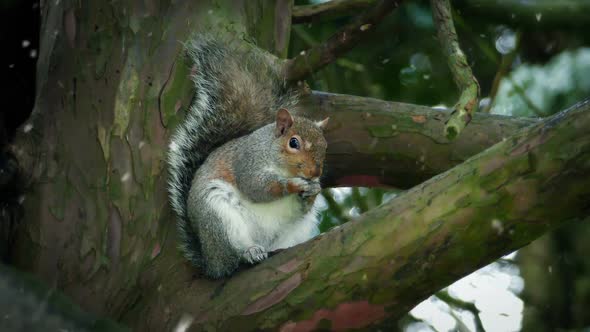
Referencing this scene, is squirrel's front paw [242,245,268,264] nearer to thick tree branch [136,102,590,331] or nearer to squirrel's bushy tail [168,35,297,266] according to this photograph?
squirrel's bushy tail [168,35,297,266]

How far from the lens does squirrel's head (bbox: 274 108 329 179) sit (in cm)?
200

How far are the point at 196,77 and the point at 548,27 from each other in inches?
58.0

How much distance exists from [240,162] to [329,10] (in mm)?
575

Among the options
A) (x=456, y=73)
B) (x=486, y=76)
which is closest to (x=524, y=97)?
(x=486, y=76)

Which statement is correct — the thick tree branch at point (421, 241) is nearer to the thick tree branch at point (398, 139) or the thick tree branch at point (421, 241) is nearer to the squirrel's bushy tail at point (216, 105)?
the squirrel's bushy tail at point (216, 105)

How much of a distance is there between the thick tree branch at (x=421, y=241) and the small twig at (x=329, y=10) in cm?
98

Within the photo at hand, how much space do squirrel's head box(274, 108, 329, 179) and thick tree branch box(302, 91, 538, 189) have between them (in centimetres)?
6

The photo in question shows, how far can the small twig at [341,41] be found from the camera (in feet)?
4.92

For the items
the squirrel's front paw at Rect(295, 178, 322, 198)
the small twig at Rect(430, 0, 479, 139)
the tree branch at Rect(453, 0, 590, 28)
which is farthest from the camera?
the tree branch at Rect(453, 0, 590, 28)

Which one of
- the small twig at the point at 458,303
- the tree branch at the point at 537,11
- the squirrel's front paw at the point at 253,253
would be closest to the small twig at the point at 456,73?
the squirrel's front paw at the point at 253,253

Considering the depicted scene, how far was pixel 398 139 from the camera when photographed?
2.00 meters

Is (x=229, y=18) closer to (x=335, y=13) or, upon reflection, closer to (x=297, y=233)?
(x=335, y=13)

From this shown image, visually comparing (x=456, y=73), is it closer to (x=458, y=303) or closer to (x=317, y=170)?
(x=317, y=170)

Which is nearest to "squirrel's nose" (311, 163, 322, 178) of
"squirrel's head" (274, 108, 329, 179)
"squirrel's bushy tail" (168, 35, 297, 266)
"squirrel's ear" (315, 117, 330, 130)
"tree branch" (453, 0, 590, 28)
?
"squirrel's head" (274, 108, 329, 179)
